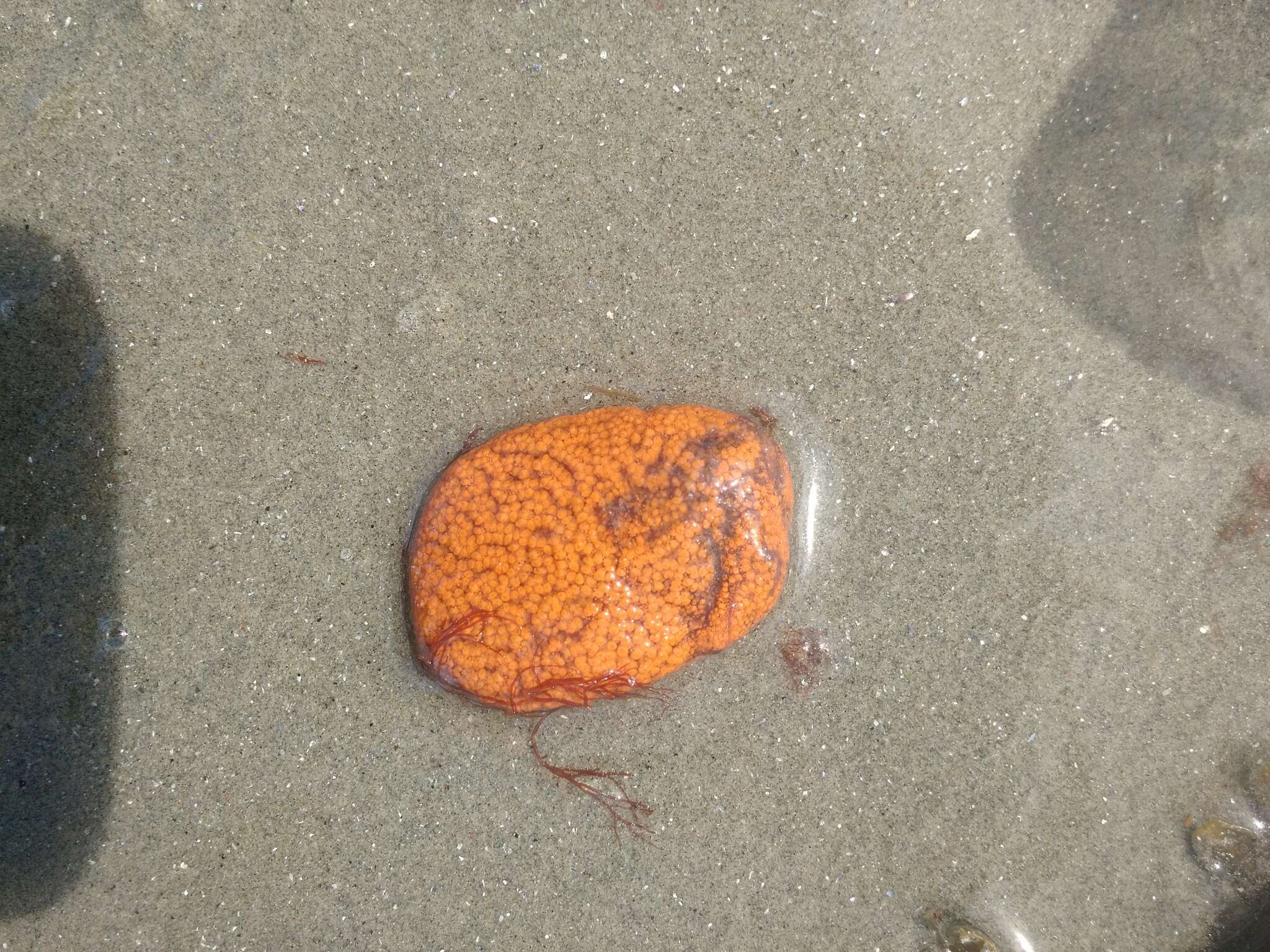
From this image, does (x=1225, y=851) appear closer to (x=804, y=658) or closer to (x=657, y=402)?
(x=804, y=658)

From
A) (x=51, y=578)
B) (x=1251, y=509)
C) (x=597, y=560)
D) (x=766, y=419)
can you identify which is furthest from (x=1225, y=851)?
(x=51, y=578)

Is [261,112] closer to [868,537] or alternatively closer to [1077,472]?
[868,537]

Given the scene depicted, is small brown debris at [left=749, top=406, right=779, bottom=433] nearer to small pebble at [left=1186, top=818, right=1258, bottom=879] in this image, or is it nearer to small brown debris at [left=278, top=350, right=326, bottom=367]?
small brown debris at [left=278, top=350, right=326, bottom=367]

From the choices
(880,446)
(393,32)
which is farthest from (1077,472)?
(393,32)

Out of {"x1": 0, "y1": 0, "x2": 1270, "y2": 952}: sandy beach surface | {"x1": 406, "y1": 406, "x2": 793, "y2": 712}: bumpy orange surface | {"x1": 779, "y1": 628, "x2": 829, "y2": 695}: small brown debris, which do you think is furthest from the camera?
{"x1": 779, "y1": 628, "x2": 829, "y2": 695}: small brown debris

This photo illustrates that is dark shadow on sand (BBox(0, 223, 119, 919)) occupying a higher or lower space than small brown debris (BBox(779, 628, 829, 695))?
lower

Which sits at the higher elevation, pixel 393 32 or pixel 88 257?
pixel 393 32

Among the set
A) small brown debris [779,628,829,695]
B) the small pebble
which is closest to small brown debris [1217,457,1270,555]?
the small pebble
